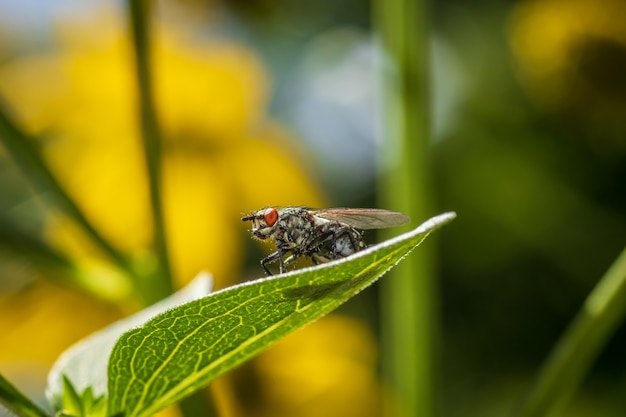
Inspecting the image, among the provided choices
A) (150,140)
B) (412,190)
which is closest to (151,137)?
(150,140)

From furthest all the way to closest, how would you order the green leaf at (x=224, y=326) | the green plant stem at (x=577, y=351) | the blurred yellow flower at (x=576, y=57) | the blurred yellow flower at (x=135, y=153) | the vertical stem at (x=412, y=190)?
the blurred yellow flower at (x=576, y=57)
the blurred yellow flower at (x=135, y=153)
the vertical stem at (x=412, y=190)
the green plant stem at (x=577, y=351)
the green leaf at (x=224, y=326)

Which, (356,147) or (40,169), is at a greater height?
(40,169)

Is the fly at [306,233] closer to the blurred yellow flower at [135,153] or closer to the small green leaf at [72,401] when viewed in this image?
the small green leaf at [72,401]

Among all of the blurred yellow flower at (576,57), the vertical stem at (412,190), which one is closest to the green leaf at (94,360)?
the vertical stem at (412,190)

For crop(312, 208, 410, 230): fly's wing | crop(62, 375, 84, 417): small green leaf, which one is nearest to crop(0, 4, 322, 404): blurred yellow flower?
crop(312, 208, 410, 230): fly's wing

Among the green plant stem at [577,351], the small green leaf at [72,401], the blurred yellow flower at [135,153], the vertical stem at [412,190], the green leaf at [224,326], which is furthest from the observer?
the blurred yellow flower at [135,153]

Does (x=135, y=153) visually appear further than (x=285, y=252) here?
Yes

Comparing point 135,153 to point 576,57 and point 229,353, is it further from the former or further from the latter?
point 229,353
